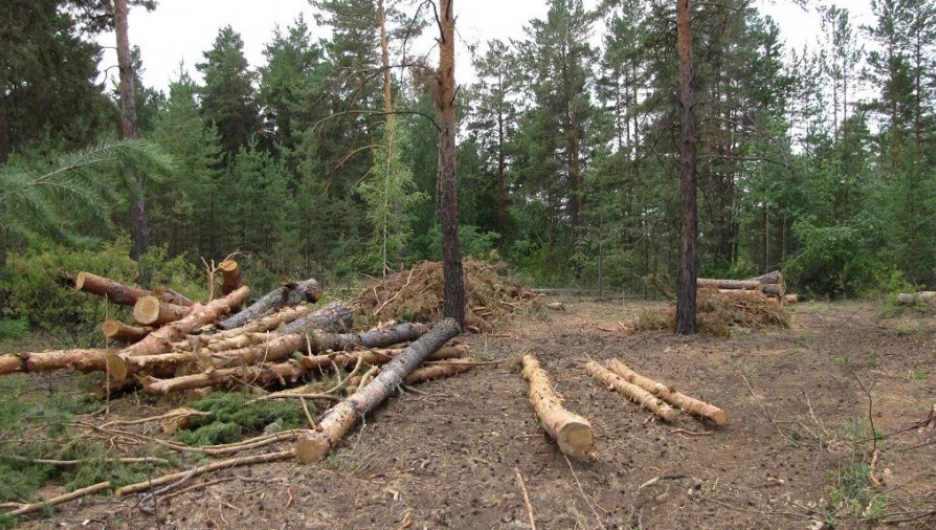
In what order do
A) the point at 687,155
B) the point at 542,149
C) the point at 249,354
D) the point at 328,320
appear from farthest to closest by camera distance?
the point at 542,149 < the point at 687,155 < the point at 328,320 < the point at 249,354

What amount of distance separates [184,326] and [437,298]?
4.59 meters

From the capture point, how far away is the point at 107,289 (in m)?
7.95

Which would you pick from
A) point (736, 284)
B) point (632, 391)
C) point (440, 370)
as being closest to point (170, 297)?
point (440, 370)

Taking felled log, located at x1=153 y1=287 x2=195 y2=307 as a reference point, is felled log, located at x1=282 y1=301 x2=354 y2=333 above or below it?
below

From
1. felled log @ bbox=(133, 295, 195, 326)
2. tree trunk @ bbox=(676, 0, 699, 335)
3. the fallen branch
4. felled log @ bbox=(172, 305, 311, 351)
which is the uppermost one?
tree trunk @ bbox=(676, 0, 699, 335)

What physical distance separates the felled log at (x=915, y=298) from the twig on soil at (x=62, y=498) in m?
13.2

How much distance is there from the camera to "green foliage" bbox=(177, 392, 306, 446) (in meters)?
4.77

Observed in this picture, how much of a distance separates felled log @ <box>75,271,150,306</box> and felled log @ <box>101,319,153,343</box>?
35.7 inches

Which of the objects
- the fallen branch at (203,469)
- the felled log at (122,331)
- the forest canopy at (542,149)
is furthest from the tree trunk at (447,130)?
the fallen branch at (203,469)

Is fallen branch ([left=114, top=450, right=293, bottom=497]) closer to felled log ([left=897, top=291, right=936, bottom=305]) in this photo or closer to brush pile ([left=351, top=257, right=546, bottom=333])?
brush pile ([left=351, top=257, right=546, bottom=333])

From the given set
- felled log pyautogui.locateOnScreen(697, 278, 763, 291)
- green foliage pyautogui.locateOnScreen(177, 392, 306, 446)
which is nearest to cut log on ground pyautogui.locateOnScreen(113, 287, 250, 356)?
green foliage pyautogui.locateOnScreen(177, 392, 306, 446)

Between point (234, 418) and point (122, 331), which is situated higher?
point (122, 331)

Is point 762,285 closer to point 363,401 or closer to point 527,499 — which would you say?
point 363,401

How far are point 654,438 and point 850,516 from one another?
1.61 metres
